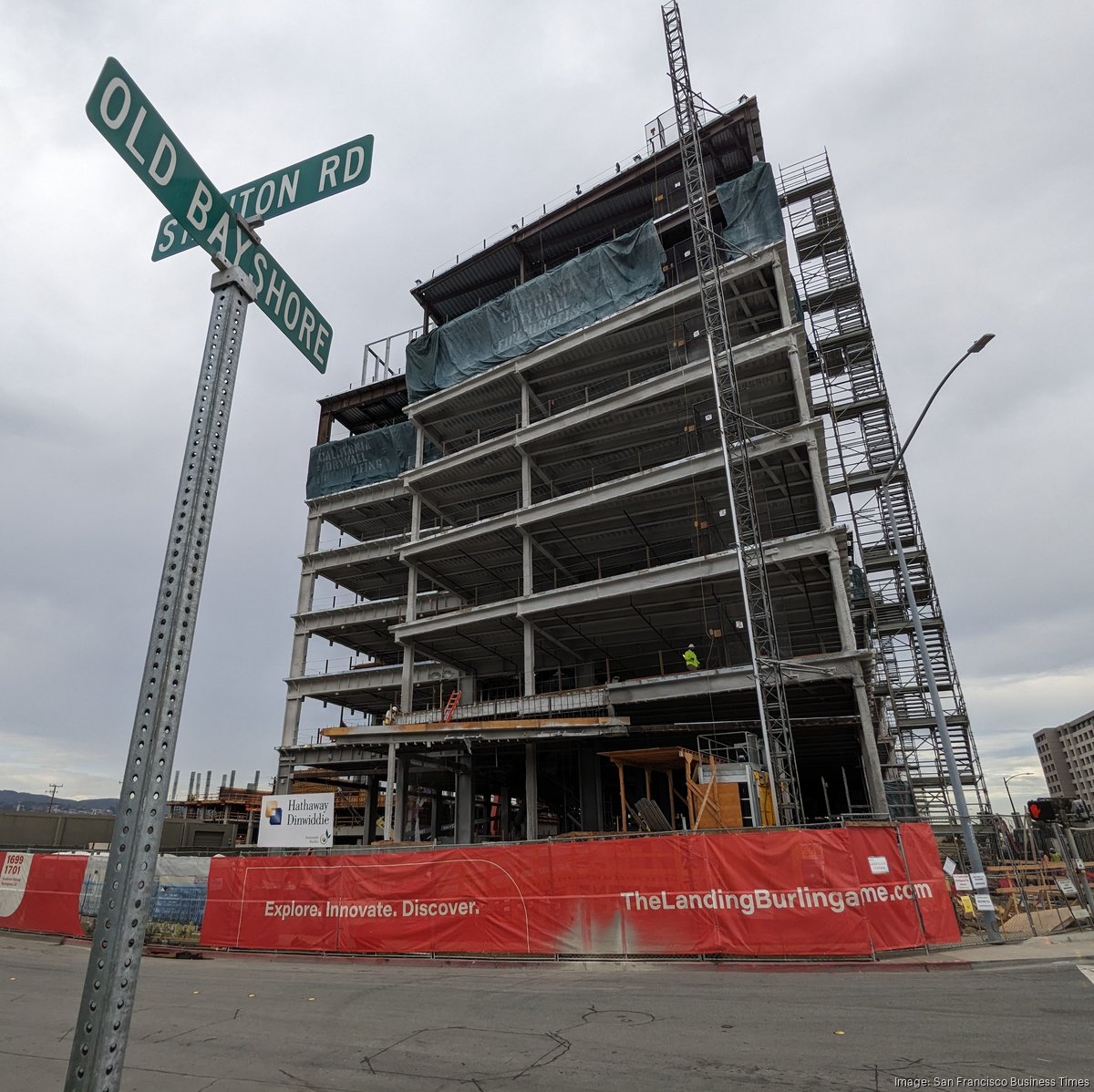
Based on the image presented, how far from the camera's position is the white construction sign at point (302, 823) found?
17453 mm

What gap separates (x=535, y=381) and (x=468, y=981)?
2781 cm

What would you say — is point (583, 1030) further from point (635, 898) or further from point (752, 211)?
point (752, 211)

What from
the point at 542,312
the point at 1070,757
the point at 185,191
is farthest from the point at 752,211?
the point at 1070,757

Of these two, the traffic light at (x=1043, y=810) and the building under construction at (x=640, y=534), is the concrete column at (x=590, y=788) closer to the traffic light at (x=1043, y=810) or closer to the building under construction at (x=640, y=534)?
the building under construction at (x=640, y=534)

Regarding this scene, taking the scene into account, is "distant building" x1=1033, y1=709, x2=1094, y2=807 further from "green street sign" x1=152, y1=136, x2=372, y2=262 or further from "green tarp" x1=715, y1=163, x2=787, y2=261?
"green street sign" x1=152, y1=136, x2=372, y2=262

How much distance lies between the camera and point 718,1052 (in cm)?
702

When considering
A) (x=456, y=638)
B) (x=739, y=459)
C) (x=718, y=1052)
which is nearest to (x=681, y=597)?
(x=739, y=459)

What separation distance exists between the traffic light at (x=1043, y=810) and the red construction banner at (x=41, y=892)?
73.3 ft

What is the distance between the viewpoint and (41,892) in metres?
18.5

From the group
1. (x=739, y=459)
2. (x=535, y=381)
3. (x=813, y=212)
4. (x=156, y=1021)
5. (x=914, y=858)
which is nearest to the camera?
(x=156, y=1021)

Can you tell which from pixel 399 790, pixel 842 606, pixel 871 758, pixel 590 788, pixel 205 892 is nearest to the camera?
pixel 205 892

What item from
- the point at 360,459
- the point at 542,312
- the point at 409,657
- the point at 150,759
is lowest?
the point at 150,759

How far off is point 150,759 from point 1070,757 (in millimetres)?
191273

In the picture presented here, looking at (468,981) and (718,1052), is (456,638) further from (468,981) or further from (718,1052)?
(718,1052)
